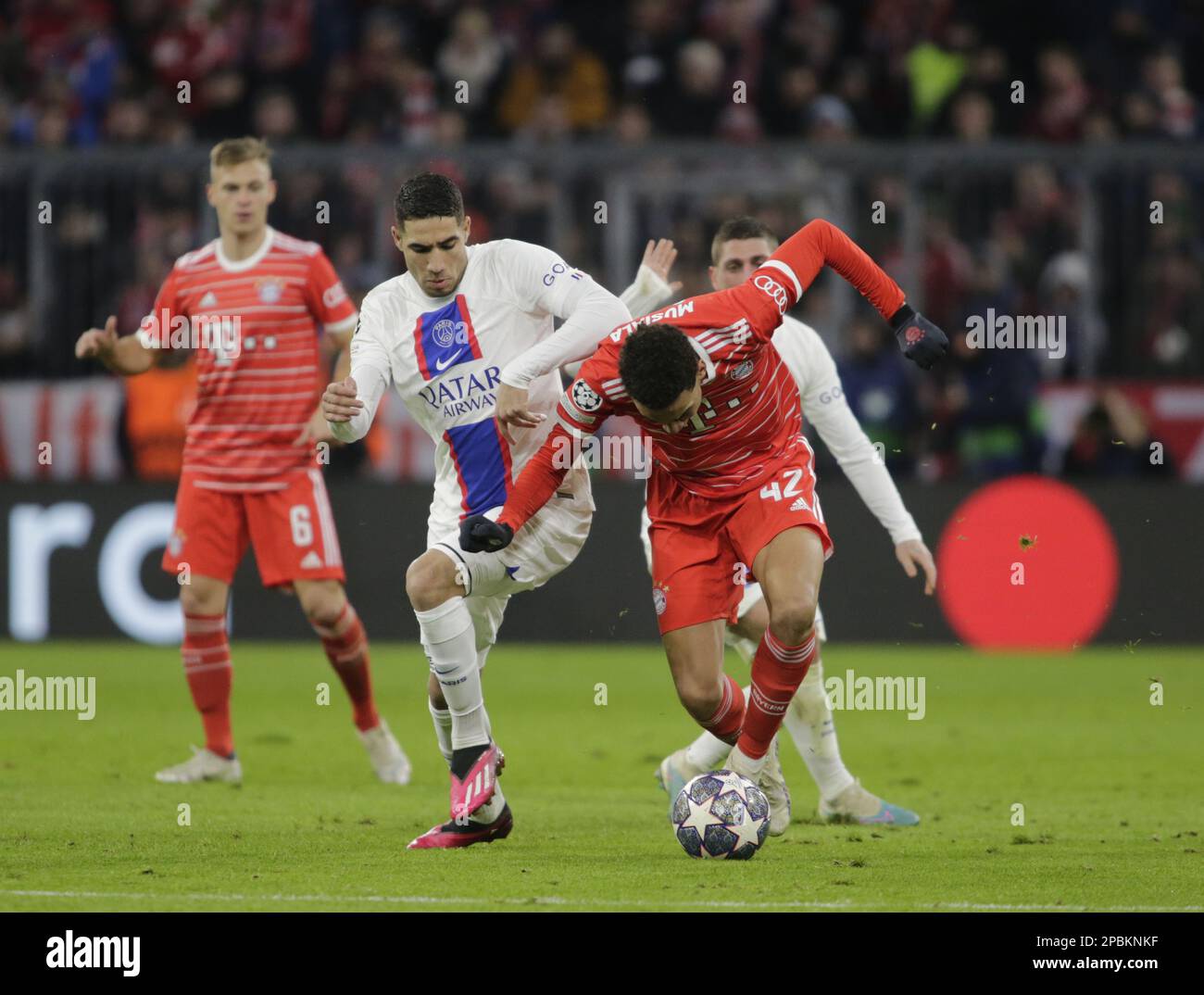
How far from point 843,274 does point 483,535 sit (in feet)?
5.79

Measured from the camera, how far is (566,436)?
23.1 feet

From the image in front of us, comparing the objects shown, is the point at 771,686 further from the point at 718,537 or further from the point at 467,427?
the point at 467,427

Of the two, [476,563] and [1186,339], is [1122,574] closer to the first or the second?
[1186,339]

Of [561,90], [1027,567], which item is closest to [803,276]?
[1027,567]

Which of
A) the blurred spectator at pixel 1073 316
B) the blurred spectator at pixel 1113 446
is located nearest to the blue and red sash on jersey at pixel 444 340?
the blurred spectator at pixel 1113 446

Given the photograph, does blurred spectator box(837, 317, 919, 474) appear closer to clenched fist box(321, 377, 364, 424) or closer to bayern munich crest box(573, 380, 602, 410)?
bayern munich crest box(573, 380, 602, 410)

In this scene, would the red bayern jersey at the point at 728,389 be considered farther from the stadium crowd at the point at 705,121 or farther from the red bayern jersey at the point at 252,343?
the stadium crowd at the point at 705,121

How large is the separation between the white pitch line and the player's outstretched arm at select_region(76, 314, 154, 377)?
11.2 ft

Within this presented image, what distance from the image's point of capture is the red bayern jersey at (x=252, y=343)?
9.17 meters

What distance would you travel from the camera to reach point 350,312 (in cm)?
925

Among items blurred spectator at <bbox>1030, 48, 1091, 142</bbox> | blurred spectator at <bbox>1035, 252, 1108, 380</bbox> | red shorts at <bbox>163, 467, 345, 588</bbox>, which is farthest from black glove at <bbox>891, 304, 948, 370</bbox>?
blurred spectator at <bbox>1030, 48, 1091, 142</bbox>

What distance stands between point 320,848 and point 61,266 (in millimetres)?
9338

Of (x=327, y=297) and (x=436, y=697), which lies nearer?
(x=436, y=697)
